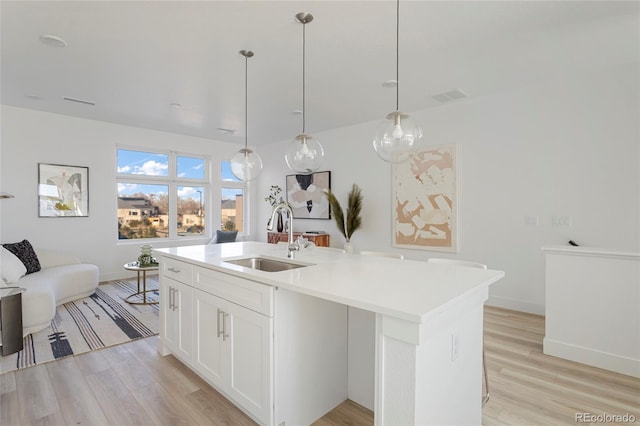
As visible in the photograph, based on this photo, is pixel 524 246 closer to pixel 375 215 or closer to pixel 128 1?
pixel 375 215

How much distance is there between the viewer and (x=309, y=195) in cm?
637

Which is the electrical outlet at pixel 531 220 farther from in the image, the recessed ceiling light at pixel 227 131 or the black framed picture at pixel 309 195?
the recessed ceiling light at pixel 227 131

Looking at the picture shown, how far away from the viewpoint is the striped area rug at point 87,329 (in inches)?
110

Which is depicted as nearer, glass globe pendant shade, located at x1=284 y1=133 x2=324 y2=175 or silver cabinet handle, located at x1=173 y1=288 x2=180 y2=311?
silver cabinet handle, located at x1=173 y1=288 x2=180 y2=311

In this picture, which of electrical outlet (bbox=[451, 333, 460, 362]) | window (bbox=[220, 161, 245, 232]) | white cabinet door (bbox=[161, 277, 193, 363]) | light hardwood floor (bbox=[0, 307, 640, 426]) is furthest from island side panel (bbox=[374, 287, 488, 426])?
window (bbox=[220, 161, 245, 232])

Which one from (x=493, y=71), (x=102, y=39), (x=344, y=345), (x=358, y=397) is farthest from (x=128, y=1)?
(x=493, y=71)

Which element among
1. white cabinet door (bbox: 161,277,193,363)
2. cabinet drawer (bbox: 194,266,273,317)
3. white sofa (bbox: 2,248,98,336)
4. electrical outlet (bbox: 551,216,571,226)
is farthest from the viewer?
electrical outlet (bbox: 551,216,571,226)

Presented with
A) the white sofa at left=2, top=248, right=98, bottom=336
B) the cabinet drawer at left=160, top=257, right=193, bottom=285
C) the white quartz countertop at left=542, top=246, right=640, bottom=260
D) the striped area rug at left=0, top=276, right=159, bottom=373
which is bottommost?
the striped area rug at left=0, top=276, right=159, bottom=373

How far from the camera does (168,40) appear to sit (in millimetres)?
2703

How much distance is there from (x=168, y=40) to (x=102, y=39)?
54 centimetres

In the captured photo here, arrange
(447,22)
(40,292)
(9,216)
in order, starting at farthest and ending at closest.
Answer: (9,216) → (40,292) → (447,22)

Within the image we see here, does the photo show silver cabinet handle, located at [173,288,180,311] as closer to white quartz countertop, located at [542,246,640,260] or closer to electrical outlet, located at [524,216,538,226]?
white quartz countertop, located at [542,246,640,260]

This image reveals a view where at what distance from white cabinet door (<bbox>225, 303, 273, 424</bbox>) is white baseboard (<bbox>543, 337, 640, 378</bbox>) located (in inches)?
99.5

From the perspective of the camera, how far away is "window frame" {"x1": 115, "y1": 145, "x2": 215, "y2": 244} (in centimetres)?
585
